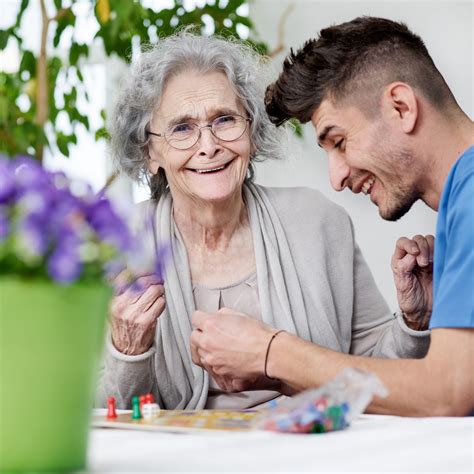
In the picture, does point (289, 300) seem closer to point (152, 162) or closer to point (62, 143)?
point (152, 162)

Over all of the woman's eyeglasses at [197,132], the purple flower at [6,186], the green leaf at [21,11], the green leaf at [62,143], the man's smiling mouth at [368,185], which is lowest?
the purple flower at [6,186]

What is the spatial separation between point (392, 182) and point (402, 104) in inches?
7.3

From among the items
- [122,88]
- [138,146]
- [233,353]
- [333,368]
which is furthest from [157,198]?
[333,368]

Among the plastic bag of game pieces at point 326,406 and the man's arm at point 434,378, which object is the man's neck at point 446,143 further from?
the plastic bag of game pieces at point 326,406

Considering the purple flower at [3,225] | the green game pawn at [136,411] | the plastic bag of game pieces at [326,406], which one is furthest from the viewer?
the green game pawn at [136,411]

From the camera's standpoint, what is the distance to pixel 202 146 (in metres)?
2.22

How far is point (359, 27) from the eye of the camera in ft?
6.18

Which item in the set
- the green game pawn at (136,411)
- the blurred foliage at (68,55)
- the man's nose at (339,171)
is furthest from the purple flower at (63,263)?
the blurred foliage at (68,55)

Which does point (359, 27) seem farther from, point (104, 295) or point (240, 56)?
point (104, 295)

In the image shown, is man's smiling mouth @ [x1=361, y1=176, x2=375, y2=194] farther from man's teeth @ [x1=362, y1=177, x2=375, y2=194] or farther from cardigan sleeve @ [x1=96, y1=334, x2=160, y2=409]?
cardigan sleeve @ [x1=96, y1=334, x2=160, y2=409]

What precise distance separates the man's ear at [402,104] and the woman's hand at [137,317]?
2.15ft

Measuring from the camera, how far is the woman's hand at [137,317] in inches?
75.0

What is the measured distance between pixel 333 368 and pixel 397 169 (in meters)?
0.50

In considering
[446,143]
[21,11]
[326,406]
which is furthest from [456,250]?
[21,11]
